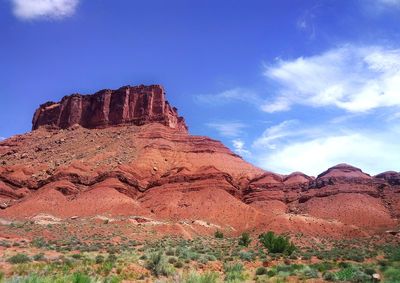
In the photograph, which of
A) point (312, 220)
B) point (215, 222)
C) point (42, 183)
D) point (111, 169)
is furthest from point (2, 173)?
point (312, 220)

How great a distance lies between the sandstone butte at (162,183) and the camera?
205ft

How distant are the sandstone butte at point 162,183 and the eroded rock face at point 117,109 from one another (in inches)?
10.4

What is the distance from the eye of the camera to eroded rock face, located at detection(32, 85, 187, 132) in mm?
98188

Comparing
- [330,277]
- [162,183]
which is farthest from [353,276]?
[162,183]

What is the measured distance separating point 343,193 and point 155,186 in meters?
31.7

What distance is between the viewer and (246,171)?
88688mm

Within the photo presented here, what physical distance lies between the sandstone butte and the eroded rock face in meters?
0.27

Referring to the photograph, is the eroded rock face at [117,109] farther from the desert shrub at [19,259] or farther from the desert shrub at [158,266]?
the desert shrub at [158,266]

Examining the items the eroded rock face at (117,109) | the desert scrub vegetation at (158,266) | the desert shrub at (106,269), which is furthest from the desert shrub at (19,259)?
the eroded rock face at (117,109)

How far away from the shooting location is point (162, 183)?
7425 cm

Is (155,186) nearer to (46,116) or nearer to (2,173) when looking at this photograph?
(2,173)

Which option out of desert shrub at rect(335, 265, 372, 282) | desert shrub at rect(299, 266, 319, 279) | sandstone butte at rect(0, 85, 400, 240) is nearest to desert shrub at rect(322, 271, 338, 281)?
desert shrub at rect(335, 265, 372, 282)

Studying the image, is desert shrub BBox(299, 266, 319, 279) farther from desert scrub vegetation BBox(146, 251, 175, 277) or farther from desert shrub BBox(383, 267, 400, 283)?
desert scrub vegetation BBox(146, 251, 175, 277)

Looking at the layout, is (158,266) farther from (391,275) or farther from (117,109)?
(117,109)
